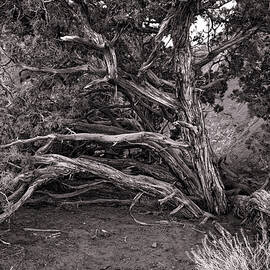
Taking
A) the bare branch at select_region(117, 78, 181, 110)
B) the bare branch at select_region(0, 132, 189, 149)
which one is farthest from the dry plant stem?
the bare branch at select_region(117, 78, 181, 110)

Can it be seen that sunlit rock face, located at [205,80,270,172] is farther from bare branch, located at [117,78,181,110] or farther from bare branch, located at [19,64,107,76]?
bare branch, located at [19,64,107,76]

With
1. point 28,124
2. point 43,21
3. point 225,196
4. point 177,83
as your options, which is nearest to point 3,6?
point 43,21

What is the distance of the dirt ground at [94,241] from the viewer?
251 inches

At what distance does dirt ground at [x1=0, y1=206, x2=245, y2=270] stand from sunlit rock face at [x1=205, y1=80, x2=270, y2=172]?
2515mm

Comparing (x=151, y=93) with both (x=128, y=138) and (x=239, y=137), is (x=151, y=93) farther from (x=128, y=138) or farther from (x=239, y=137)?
(x=239, y=137)

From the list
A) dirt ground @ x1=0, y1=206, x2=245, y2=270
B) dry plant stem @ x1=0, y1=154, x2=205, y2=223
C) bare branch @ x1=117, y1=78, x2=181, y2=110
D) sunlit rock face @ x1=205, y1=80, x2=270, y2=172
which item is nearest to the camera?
dirt ground @ x1=0, y1=206, x2=245, y2=270

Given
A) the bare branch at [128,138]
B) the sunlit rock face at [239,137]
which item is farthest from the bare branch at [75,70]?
the sunlit rock face at [239,137]

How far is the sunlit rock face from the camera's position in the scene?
33.7 feet

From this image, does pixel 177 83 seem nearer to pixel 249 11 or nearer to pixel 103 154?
pixel 249 11

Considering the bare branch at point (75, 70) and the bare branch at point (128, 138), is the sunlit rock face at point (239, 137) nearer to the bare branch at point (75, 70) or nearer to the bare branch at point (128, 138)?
the bare branch at point (128, 138)

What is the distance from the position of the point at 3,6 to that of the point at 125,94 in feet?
7.82

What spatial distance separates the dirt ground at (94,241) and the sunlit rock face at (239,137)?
99.0 inches

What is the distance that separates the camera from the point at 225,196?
8328 millimetres

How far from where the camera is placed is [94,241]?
704 cm
